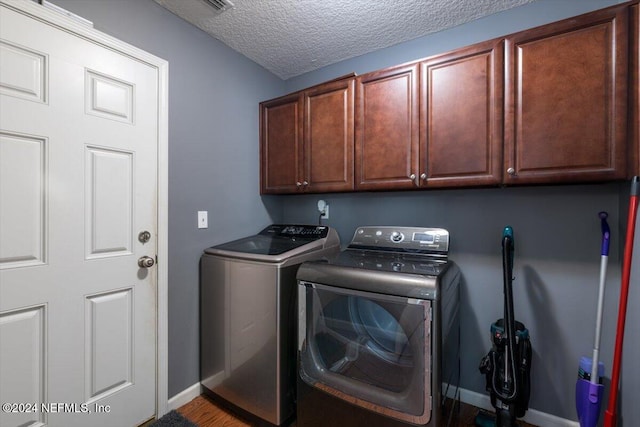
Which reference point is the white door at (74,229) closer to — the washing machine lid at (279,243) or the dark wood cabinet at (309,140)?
the washing machine lid at (279,243)

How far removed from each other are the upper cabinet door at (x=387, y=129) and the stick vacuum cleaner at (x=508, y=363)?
67cm

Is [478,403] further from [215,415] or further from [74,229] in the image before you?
[74,229]

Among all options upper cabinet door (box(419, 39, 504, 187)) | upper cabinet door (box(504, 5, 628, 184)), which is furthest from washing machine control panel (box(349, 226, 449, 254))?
upper cabinet door (box(504, 5, 628, 184))

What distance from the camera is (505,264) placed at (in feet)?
4.45

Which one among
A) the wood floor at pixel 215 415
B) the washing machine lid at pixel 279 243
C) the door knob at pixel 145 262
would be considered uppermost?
the washing machine lid at pixel 279 243

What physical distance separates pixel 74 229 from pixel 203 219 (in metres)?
0.69

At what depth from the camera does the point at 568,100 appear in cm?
123

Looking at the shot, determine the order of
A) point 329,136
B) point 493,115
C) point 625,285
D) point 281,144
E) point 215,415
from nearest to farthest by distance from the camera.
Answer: point 625,285
point 493,115
point 215,415
point 329,136
point 281,144

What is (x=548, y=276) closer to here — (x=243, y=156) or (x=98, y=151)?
(x=243, y=156)

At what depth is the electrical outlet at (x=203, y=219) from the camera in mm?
1853

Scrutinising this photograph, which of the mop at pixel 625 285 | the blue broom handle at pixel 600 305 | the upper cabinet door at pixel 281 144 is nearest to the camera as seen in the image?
the mop at pixel 625 285

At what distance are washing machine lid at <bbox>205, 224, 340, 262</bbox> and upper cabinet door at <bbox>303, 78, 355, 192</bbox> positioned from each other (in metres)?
0.34

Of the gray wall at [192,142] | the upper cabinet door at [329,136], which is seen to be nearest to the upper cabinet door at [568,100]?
the upper cabinet door at [329,136]

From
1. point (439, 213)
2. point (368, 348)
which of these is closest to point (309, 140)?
point (439, 213)
